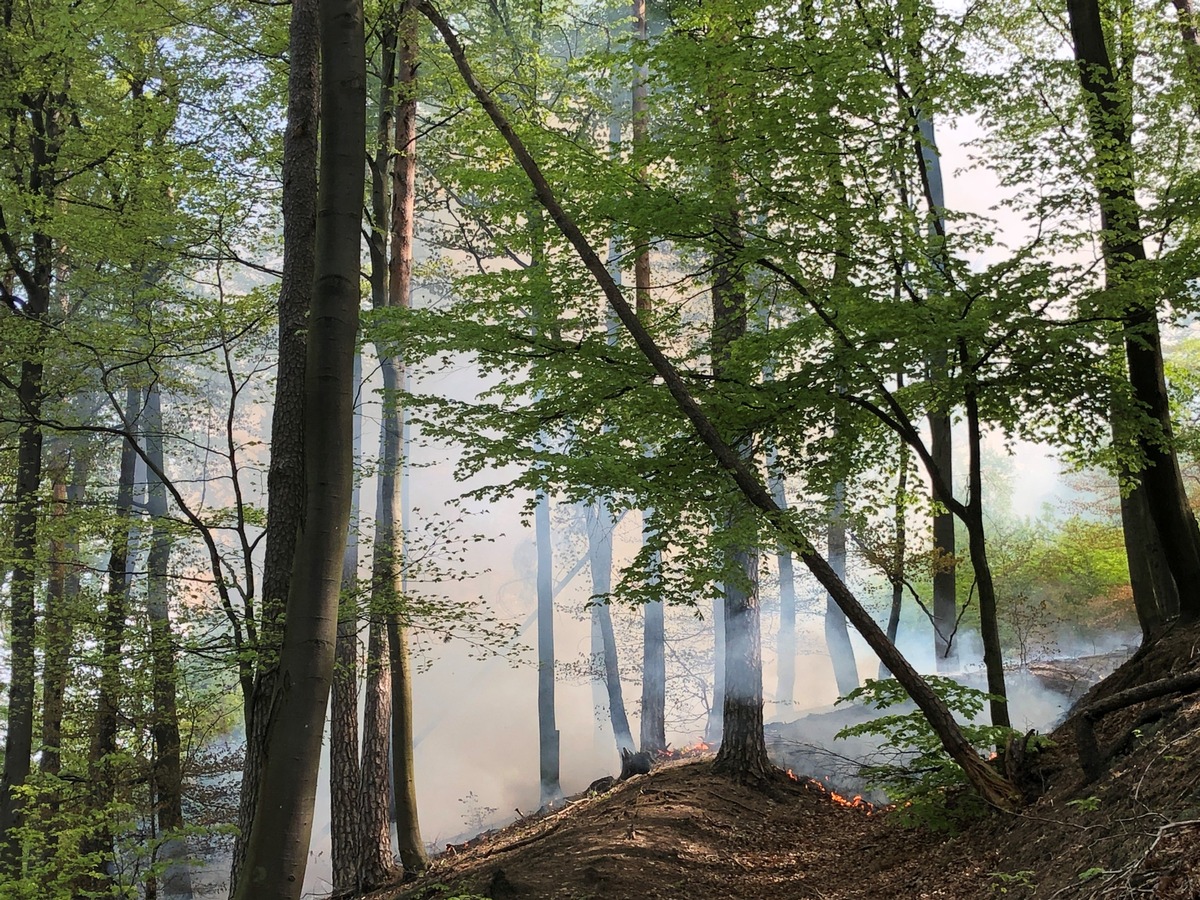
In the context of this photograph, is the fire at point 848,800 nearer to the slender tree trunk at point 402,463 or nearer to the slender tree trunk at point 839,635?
the slender tree trunk at point 402,463

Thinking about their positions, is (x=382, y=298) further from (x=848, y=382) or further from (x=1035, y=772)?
(x=1035, y=772)

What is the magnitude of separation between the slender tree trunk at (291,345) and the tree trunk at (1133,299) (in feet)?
17.3

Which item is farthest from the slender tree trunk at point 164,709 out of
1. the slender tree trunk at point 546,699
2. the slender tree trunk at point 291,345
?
the slender tree trunk at point 546,699

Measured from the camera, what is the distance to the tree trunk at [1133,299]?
5512 millimetres

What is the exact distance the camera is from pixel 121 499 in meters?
11.9

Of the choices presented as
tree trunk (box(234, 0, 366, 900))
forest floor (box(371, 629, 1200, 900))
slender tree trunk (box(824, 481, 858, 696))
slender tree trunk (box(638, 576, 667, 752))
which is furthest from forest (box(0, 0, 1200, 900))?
slender tree trunk (box(824, 481, 858, 696))

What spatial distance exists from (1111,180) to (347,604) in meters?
6.75

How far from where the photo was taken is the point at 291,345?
5445mm

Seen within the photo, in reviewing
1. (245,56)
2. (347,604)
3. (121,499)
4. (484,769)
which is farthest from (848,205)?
(484,769)

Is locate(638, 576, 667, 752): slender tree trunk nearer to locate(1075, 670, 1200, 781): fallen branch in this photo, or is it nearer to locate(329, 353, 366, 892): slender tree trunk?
locate(329, 353, 366, 892): slender tree trunk

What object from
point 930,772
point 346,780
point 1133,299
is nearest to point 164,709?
point 346,780

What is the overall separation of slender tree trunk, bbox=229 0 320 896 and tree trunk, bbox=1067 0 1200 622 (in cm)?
526

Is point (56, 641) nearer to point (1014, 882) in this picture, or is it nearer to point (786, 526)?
point (786, 526)

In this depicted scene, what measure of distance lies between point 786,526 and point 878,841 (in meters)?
2.68
